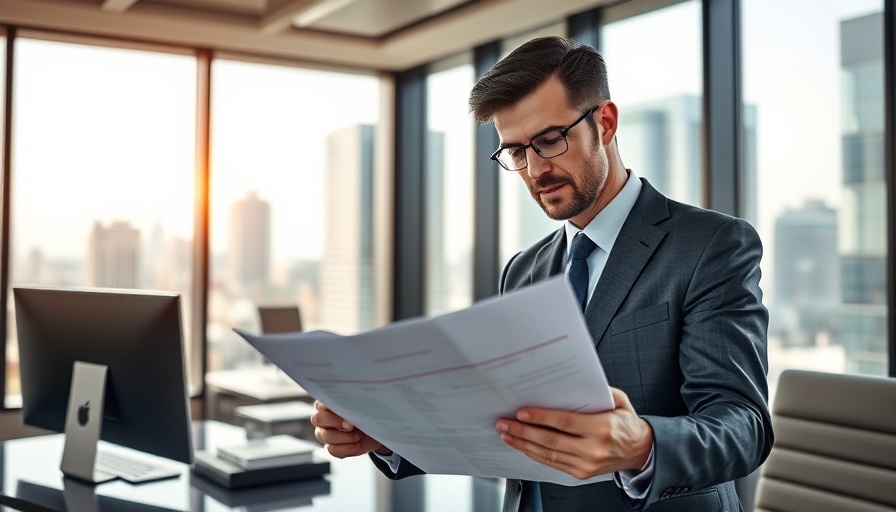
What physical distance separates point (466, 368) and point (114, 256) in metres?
4.26

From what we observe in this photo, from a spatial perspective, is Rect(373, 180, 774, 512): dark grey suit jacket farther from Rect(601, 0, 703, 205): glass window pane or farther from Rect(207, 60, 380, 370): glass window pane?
Rect(207, 60, 380, 370): glass window pane

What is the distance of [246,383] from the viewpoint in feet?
13.5

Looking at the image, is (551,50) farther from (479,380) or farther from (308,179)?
(308,179)

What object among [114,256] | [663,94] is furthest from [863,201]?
[114,256]

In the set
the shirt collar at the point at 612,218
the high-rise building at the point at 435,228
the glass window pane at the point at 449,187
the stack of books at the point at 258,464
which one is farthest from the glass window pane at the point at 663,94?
the shirt collar at the point at 612,218

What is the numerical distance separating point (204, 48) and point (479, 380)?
14.7ft

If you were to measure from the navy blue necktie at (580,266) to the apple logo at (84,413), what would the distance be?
4.17ft

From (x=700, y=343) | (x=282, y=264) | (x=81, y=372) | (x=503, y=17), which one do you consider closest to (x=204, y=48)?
(x=282, y=264)

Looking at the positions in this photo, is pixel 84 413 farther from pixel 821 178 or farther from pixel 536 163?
pixel 821 178

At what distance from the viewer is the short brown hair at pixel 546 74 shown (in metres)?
1.28

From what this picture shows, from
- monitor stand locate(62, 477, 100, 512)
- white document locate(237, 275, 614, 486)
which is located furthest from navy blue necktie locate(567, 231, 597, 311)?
monitor stand locate(62, 477, 100, 512)

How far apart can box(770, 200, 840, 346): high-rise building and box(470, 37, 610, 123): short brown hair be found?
2.07 m

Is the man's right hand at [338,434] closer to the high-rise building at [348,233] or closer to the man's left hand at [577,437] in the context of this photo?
the man's left hand at [577,437]

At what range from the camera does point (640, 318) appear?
1197 millimetres
